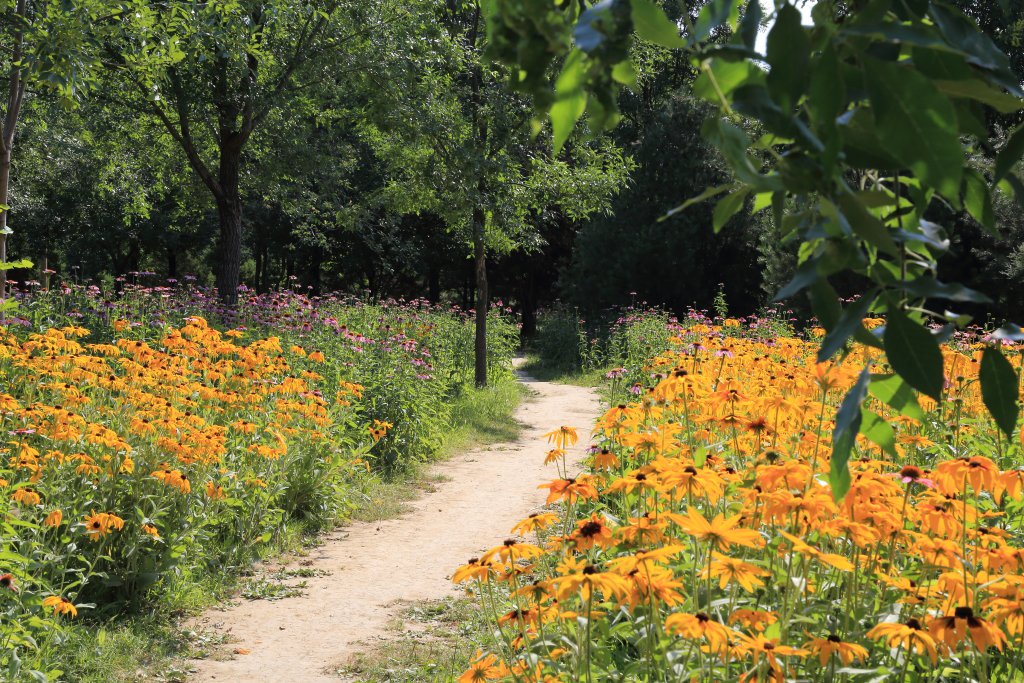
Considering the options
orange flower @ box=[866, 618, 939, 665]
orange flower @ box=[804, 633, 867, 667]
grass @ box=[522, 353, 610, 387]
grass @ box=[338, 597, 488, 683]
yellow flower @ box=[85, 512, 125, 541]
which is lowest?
grass @ box=[338, 597, 488, 683]

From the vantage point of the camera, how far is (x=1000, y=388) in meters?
0.84

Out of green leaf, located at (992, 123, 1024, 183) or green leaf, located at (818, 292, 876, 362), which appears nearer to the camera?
green leaf, located at (818, 292, 876, 362)

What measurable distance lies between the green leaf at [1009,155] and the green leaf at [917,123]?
0.22m

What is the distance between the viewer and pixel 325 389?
7.61m

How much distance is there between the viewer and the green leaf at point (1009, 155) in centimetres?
82

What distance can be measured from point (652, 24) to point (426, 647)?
3829 millimetres

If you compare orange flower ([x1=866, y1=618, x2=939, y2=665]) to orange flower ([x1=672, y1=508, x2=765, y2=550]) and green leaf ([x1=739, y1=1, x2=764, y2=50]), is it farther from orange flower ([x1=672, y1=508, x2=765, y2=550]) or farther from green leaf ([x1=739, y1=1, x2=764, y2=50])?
green leaf ([x1=739, y1=1, x2=764, y2=50])

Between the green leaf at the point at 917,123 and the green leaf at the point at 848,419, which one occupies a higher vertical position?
the green leaf at the point at 917,123

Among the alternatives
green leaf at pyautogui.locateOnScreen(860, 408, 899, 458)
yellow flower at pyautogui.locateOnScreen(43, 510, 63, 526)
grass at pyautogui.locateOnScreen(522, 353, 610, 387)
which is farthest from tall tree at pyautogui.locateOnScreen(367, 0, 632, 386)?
green leaf at pyautogui.locateOnScreen(860, 408, 899, 458)

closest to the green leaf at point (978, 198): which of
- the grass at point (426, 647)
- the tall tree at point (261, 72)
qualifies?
the grass at point (426, 647)

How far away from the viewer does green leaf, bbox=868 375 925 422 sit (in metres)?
0.83

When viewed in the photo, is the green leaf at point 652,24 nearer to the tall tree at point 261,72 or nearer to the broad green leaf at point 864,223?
the broad green leaf at point 864,223

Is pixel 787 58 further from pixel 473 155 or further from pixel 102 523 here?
pixel 473 155

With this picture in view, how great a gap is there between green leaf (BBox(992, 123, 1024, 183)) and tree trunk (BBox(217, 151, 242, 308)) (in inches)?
463
